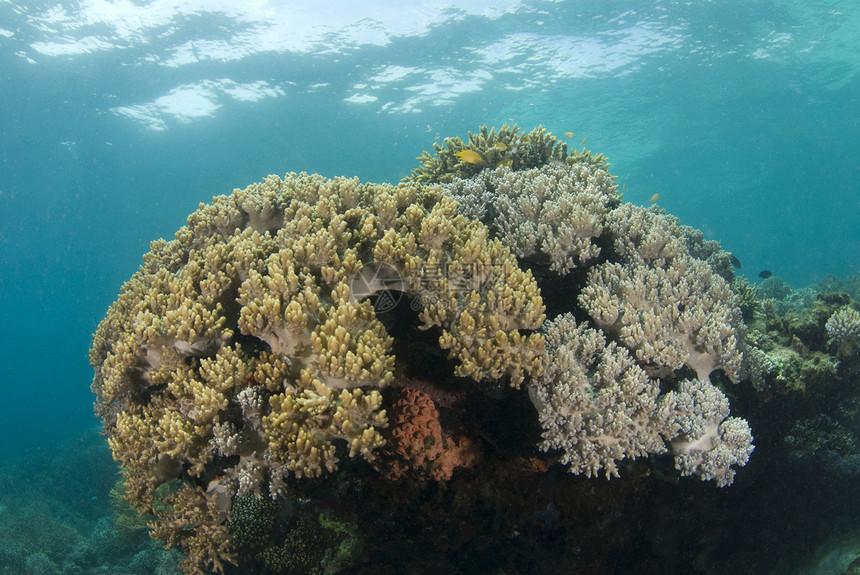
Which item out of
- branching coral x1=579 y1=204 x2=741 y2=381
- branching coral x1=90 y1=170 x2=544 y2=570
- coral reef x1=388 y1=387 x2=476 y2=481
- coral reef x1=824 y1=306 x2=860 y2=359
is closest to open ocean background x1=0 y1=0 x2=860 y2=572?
branching coral x1=90 y1=170 x2=544 y2=570

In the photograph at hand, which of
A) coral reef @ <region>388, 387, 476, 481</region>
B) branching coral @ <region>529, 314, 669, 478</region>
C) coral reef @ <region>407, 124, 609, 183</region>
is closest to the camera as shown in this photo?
coral reef @ <region>388, 387, 476, 481</region>

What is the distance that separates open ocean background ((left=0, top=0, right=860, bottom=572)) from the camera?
27.3m

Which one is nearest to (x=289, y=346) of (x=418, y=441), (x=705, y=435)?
(x=418, y=441)

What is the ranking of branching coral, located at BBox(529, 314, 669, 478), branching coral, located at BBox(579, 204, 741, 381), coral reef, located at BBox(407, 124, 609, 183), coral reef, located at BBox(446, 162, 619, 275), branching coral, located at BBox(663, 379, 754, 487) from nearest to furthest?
branching coral, located at BBox(529, 314, 669, 478)
branching coral, located at BBox(663, 379, 754, 487)
branching coral, located at BBox(579, 204, 741, 381)
coral reef, located at BBox(446, 162, 619, 275)
coral reef, located at BBox(407, 124, 609, 183)

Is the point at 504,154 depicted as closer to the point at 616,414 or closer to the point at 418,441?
the point at 616,414

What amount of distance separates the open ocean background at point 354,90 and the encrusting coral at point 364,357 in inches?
865

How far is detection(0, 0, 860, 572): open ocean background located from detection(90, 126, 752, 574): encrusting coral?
21960mm

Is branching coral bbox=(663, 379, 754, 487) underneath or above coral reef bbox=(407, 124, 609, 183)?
underneath

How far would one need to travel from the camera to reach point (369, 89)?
37250mm

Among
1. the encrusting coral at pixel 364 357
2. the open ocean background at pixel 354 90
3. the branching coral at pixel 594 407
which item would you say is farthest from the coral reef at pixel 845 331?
the open ocean background at pixel 354 90

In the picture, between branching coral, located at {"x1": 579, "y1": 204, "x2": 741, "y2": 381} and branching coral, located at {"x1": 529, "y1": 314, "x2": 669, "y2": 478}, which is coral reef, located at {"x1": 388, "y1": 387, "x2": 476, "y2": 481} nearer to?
branching coral, located at {"x1": 529, "y1": 314, "x2": 669, "y2": 478}

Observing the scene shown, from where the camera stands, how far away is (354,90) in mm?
37438

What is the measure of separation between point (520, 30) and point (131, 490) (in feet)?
112

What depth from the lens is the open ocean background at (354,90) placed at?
2731cm
